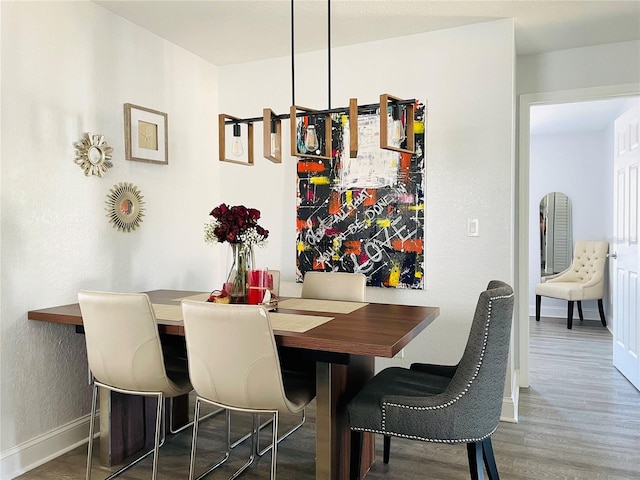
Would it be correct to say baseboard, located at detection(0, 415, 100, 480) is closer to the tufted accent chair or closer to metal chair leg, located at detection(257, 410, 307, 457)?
metal chair leg, located at detection(257, 410, 307, 457)

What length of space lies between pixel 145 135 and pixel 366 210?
1566 mm

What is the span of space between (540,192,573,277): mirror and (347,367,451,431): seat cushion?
523 cm

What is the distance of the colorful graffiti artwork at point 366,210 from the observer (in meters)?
3.51

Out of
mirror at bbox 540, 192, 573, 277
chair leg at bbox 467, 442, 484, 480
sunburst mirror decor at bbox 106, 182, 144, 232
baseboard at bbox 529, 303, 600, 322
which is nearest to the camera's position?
chair leg at bbox 467, 442, 484, 480

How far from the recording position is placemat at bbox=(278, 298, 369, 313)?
2.69 meters

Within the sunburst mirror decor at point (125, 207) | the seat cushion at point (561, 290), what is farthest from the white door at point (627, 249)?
the sunburst mirror decor at point (125, 207)

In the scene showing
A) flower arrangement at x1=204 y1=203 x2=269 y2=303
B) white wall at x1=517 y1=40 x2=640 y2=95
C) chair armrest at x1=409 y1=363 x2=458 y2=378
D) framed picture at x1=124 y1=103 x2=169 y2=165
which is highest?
white wall at x1=517 y1=40 x2=640 y2=95

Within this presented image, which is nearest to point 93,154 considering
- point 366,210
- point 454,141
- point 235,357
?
point 235,357

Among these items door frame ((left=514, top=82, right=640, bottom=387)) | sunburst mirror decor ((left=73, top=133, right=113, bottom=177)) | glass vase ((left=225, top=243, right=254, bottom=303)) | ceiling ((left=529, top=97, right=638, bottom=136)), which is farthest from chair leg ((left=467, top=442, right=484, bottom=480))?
ceiling ((left=529, top=97, right=638, bottom=136))

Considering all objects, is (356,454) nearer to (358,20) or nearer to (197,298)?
(197,298)

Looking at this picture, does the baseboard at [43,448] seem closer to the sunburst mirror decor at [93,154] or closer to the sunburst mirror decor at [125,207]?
the sunburst mirror decor at [125,207]

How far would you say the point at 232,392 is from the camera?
2.05 meters

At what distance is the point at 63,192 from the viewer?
2.81 meters

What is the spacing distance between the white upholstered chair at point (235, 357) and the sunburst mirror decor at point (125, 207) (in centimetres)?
137
